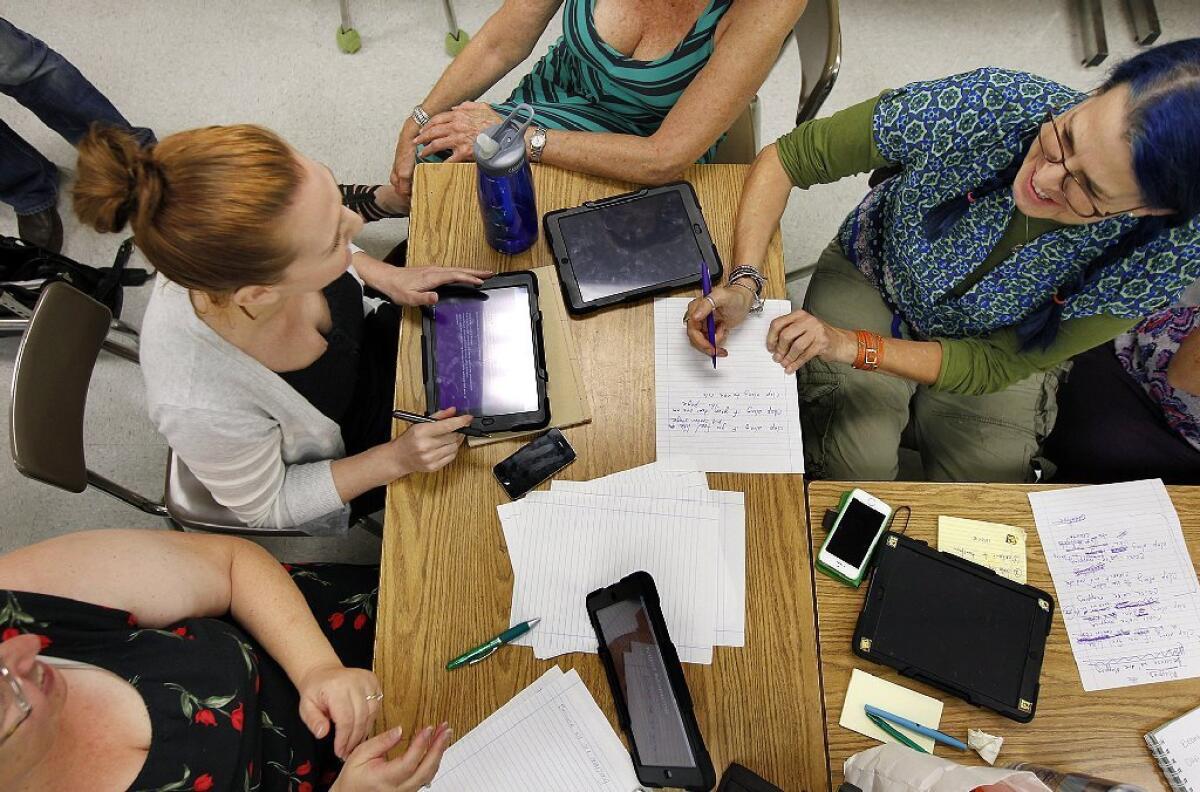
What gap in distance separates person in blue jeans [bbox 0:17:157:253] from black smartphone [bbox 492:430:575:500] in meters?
1.43

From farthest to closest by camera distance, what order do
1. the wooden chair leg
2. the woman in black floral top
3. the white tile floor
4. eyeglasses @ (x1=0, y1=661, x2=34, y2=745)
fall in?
the wooden chair leg, the white tile floor, the woman in black floral top, eyeglasses @ (x1=0, y1=661, x2=34, y2=745)

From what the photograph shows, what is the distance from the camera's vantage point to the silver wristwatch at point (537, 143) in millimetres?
1236

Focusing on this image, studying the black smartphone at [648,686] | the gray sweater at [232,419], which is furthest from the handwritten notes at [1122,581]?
the gray sweater at [232,419]

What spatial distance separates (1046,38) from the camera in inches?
95.0

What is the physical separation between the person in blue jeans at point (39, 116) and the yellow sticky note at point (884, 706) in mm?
1973

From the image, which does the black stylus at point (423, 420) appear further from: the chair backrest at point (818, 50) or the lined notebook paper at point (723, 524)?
the chair backrest at point (818, 50)

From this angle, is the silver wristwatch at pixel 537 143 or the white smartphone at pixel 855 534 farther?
the silver wristwatch at pixel 537 143

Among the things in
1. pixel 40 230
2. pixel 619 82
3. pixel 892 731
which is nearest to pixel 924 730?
pixel 892 731

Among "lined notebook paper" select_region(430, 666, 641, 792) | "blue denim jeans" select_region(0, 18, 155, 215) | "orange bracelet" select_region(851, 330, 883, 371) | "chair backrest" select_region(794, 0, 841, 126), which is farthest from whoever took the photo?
"blue denim jeans" select_region(0, 18, 155, 215)

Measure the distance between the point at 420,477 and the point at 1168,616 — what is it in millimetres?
1085

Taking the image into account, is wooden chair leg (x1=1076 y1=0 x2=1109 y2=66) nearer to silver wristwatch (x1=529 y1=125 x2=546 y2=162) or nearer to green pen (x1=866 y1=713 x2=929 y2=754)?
silver wristwatch (x1=529 y1=125 x2=546 y2=162)

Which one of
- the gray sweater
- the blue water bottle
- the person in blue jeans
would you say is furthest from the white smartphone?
the person in blue jeans

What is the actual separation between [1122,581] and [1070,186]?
22.2 inches

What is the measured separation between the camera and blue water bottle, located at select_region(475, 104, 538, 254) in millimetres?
1014
